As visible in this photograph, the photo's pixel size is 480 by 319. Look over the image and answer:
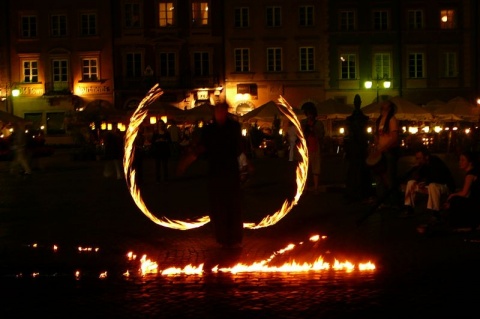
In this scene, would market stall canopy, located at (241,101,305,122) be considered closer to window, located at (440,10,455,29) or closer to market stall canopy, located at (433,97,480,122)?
market stall canopy, located at (433,97,480,122)

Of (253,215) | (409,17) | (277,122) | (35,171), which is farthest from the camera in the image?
(409,17)

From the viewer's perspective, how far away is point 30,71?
198 ft

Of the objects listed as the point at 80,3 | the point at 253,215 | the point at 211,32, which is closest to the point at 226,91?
the point at 211,32

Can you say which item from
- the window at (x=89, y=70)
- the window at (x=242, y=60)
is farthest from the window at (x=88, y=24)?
the window at (x=242, y=60)

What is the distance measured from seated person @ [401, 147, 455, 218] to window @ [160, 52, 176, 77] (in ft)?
155

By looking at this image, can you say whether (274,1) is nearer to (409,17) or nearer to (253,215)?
(409,17)

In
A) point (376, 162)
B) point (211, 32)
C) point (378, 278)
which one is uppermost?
point (211, 32)

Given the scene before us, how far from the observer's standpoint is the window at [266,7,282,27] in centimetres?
6025

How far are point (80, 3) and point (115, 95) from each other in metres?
6.98

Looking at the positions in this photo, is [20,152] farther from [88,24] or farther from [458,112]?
[88,24]

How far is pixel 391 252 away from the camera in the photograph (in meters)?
11.5

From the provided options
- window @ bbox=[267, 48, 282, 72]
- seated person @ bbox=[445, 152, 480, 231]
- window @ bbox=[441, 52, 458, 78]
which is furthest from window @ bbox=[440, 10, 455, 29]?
seated person @ bbox=[445, 152, 480, 231]

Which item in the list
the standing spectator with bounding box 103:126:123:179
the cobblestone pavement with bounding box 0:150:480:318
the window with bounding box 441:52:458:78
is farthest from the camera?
the window with bounding box 441:52:458:78

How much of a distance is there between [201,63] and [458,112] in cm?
2442
